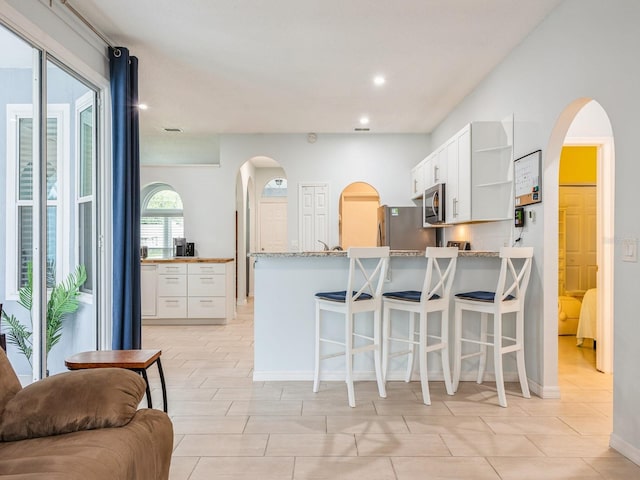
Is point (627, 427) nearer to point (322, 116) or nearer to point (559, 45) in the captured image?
point (559, 45)

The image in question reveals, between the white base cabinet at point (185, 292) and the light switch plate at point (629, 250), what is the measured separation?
477cm

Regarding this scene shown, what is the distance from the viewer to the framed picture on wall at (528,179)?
3.24 m

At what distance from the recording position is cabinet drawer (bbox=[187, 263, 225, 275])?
6039 mm

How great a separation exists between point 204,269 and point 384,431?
4.09 m

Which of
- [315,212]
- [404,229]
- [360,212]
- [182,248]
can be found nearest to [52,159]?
[182,248]

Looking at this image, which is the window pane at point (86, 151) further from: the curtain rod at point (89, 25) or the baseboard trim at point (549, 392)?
the baseboard trim at point (549, 392)

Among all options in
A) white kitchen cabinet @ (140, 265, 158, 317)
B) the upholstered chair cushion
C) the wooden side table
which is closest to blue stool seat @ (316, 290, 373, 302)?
the wooden side table

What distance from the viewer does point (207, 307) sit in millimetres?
6004

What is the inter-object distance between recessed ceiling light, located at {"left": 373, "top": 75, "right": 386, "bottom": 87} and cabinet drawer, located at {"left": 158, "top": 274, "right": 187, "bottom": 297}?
360 centimetres

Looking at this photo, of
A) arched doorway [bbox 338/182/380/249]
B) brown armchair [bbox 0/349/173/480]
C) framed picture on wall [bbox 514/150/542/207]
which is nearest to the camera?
brown armchair [bbox 0/349/173/480]

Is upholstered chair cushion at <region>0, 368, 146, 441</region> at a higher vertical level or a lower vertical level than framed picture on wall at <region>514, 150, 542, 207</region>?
lower

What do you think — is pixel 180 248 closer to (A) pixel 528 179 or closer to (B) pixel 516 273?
(B) pixel 516 273

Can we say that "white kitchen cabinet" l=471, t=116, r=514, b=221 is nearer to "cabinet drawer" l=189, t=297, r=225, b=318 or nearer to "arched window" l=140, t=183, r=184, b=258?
"cabinet drawer" l=189, t=297, r=225, b=318

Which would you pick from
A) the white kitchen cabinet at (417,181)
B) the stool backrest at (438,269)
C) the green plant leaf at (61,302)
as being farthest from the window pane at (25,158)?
the white kitchen cabinet at (417,181)
